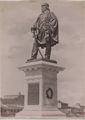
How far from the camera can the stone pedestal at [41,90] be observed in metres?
3.46

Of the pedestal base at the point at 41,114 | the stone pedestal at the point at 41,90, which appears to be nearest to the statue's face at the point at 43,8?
the stone pedestal at the point at 41,90

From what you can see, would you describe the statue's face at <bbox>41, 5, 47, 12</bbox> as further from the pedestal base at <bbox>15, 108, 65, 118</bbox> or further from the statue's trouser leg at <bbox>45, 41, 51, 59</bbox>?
the pedestal base at <bbox>15, 108, 65, 118</bbox>

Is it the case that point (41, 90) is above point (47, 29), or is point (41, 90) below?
below

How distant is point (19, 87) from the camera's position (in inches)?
141

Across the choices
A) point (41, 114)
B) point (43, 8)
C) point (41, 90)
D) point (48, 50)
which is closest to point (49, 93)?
point (41, 90)

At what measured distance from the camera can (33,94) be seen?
3.52 m

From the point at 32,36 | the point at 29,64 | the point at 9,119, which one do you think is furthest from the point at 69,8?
the point at 9,119

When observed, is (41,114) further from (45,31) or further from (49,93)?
(45,31)

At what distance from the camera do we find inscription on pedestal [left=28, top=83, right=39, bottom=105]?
11.5 feet

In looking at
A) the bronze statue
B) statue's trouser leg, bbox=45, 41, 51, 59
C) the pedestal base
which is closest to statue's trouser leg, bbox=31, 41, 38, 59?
the bronze statue

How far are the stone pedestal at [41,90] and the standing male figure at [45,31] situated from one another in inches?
6.8

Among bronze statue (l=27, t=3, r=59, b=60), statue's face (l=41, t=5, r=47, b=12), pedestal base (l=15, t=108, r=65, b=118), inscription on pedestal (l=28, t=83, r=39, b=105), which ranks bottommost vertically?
pedestal base (l=15, t=108, r=65, b=118)

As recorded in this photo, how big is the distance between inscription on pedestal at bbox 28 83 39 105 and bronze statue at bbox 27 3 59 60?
333 mm

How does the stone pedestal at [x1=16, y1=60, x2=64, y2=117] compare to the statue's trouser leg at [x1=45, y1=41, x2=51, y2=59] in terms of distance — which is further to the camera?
the statue's trouser leg at [x1=45, y1=41, x2=51, y2=59]
